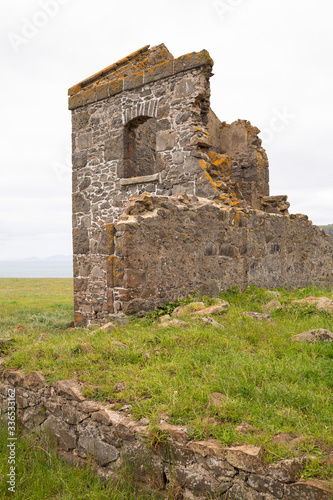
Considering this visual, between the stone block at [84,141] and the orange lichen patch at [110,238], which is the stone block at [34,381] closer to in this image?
the orange lichen patch at [110,238]

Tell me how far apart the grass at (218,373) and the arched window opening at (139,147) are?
5.66 m

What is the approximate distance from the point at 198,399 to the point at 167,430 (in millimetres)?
406

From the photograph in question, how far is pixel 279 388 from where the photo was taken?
2.86 meters

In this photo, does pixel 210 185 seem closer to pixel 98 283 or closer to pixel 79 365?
pixel 98 283

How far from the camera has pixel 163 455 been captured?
8.15ft

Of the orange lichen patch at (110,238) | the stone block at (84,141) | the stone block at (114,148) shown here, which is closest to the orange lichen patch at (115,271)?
the orange lichen patch at (110,238)

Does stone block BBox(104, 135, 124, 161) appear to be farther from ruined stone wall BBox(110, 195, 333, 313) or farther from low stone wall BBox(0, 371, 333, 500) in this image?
low stone wall BBox(0, 371, 333, 500)

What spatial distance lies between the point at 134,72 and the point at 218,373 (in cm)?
890

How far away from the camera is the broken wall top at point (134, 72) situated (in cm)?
848

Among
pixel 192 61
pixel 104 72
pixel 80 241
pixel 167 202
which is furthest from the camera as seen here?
pixel 104 72

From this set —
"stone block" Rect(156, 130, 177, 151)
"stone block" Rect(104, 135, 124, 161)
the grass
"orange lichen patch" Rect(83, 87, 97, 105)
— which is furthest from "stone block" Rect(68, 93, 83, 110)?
the grass

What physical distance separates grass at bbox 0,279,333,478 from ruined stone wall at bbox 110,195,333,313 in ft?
2.69

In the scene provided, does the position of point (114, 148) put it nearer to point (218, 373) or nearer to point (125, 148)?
point (125, 148)

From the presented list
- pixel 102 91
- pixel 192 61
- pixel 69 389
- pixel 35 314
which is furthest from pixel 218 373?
pixel 35 314
